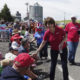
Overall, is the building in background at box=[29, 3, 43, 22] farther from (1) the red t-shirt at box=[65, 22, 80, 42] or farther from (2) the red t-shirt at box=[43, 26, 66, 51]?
(2) the red t-shirt at box=[43, 26, 66, 51]

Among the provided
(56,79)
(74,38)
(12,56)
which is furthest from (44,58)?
(12,56)

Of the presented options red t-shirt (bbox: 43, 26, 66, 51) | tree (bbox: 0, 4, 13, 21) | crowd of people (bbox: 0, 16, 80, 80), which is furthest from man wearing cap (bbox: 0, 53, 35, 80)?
tree (bbox: 0, 4, 13, 21)

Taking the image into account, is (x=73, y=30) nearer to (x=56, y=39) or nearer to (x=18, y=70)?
(x=56, y=39)

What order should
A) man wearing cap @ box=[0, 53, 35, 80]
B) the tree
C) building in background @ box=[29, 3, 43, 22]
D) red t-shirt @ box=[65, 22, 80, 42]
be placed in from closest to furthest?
1. man wearing cap @ box=[0, 53, 35, 80]
2. red t-shirt @ box=[65, 22, 80, 42]
3. building in background @ box=[29, 3, 43, 22]
4. the tree

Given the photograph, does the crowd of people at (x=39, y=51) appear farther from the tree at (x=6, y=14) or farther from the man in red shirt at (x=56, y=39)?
the tree at (x=6, y=14)

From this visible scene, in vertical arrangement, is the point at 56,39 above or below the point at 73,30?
below

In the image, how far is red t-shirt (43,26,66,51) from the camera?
250 inches

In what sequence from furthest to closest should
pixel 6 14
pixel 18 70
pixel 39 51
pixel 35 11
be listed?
pixel 6 14 < pixel 35 11 < pixel 39 51 < pixel 18 70

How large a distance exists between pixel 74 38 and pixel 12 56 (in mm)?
3833

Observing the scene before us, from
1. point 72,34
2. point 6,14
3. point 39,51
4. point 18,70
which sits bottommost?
point 39,51

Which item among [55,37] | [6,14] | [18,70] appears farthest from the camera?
[6,14]

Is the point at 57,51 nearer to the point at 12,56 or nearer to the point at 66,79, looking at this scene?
the point at 66,79

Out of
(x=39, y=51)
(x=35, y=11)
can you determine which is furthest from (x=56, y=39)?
(x=35, y=11)

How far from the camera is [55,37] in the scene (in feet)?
21.1
